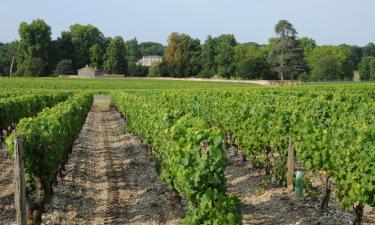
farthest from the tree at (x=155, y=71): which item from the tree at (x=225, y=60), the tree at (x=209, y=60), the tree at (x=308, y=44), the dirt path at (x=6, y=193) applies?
the dirt path at (x=6, y=193)

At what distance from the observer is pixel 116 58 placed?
370 feet

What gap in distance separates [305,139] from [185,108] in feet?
38.5

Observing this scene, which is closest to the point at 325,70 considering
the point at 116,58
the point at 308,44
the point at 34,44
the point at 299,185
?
the point at 308,44

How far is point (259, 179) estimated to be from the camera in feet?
38.2

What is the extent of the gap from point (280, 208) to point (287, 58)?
289 ft

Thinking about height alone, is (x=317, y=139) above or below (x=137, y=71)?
below

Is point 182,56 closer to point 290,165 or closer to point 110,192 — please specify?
point 110,192

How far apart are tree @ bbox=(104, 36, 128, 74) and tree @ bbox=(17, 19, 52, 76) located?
13.4 m

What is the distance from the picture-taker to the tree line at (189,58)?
9812 centimetres

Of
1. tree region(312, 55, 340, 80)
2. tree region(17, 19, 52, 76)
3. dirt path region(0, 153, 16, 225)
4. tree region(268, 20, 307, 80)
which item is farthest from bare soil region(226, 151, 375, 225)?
tree region(17, 19, 52, 76)

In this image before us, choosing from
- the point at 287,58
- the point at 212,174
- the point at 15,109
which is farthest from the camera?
the point at 287,58

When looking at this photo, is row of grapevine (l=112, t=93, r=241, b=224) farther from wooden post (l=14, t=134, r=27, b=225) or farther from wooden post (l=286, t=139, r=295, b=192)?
wooden post (l=286, t=139, r=295, b=192)

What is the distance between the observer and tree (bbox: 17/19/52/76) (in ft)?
349

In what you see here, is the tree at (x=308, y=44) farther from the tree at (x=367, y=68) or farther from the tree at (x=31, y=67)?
the tree at (x=31, y=67)
